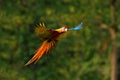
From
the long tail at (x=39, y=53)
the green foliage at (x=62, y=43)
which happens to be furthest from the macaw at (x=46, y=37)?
the green foliage at (x=62, y=43)

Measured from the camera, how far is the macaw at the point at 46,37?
Answer: 2.28 meters

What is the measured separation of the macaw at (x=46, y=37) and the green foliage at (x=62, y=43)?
614 inches

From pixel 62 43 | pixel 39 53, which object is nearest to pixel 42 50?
pixel 39 53

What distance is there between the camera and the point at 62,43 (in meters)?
20.8

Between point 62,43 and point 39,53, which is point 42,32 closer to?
point 39,53

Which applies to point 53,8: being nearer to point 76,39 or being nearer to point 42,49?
point 76,39

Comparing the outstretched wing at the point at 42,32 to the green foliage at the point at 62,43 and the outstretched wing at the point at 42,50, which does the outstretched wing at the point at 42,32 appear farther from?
the green foliage at the point at 62,43

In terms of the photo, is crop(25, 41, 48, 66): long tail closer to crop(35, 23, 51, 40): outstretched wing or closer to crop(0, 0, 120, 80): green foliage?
crop(35, 23, 51, 40): outstretched wing

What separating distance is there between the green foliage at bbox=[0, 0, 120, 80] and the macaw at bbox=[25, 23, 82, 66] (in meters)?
15.6

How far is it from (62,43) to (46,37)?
1850 centimetres

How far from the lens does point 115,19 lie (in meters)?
19.8

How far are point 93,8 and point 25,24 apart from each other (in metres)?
2.57

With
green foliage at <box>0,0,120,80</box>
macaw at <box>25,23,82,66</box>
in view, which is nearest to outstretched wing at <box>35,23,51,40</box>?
macaw at <box>25,23,82,66</box>

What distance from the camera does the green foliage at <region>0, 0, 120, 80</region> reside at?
61.0 ft
